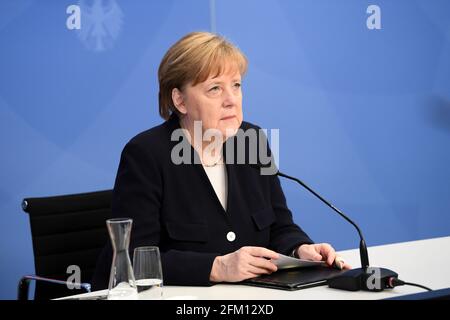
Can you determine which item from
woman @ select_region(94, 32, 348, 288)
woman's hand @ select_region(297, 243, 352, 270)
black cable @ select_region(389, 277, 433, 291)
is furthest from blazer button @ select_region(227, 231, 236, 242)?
black cable @ select_region(389, 277, 433, 291)

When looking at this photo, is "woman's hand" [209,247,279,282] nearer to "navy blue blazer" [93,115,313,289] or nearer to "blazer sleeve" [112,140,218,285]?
"blazer sleeve" [112,140,218,285]

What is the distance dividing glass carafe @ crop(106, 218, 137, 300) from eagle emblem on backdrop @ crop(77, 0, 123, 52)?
7.81 feet

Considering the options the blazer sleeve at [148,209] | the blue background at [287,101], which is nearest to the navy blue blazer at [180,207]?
the blazer sleeve at [148,209]

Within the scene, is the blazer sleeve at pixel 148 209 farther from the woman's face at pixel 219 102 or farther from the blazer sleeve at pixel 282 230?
the blazer sleeve at pixel 282 230

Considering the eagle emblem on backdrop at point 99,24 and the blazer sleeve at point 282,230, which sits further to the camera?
the eagle emblem on backdrop at point 99,24

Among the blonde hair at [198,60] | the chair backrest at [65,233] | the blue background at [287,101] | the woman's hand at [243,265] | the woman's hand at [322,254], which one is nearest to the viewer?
the woman's hand at [243,265]

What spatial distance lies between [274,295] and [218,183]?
695 millimetres

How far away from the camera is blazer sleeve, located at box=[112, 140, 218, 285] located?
2.04m

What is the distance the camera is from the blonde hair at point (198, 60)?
2352 millimetres

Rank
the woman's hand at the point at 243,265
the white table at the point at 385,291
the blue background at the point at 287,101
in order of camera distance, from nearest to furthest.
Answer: the white table at the point at 385,291 → the woman's hand at the point at 243,265 → the blue background at the point at 287,101

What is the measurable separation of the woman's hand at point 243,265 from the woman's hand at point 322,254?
0.67 ft

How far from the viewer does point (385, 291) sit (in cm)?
187

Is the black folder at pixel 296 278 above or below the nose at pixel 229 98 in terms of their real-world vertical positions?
below

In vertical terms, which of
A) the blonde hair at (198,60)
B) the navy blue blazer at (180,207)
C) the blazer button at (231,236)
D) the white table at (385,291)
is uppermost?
→ the blonde hair at (198,60)
